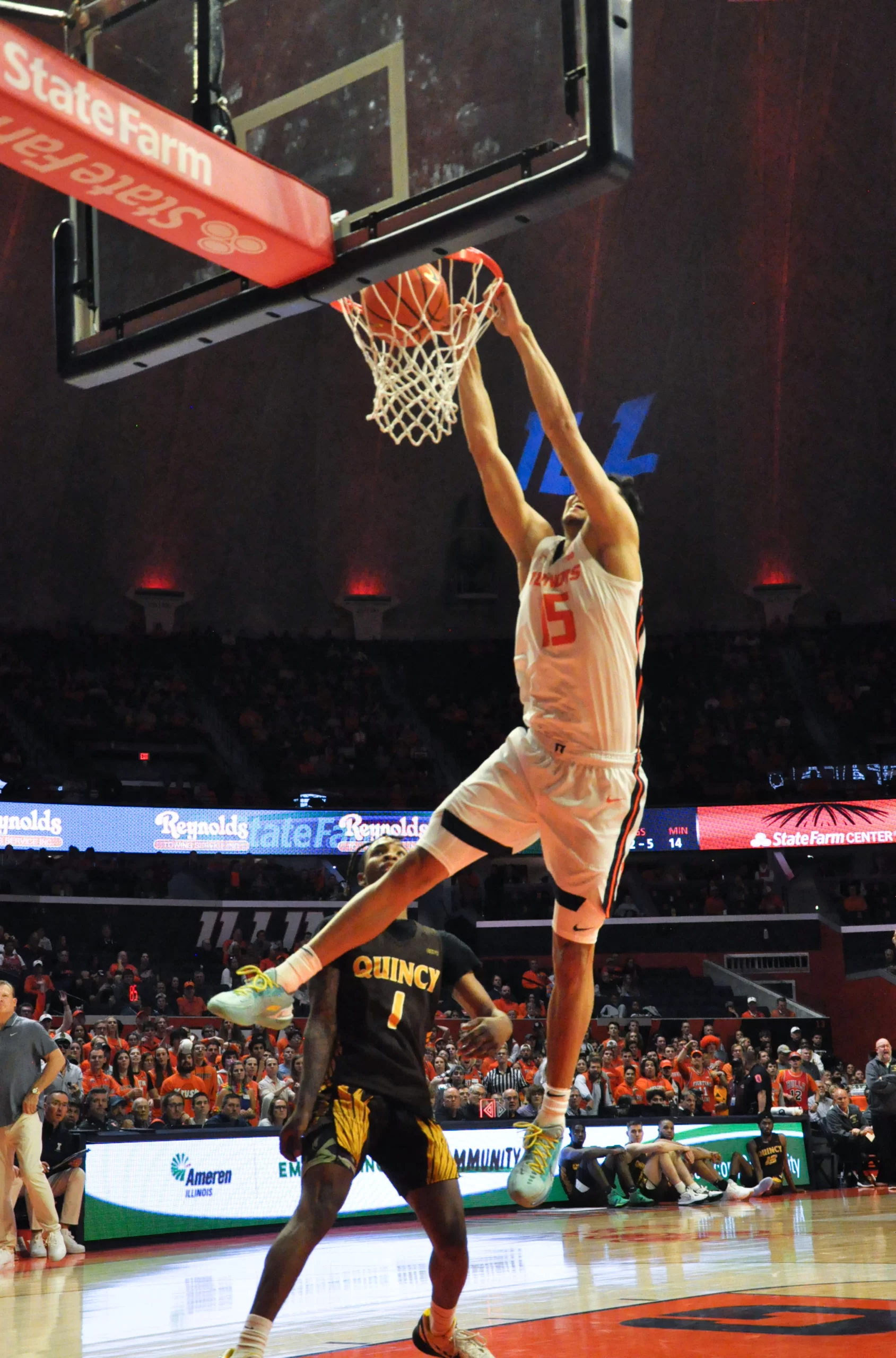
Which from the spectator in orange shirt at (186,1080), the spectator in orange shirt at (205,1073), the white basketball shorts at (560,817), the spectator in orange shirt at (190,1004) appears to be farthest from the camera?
the spectator in orange shirt at (190,1004)

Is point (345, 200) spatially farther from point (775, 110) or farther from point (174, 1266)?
point (775, 110)

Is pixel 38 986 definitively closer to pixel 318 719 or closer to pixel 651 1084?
pixel 651 1084

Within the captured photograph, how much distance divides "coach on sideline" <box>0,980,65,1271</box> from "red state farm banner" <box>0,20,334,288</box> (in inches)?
250

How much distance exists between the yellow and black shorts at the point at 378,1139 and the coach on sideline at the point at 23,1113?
5.43 meters

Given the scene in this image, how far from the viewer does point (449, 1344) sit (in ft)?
17.2

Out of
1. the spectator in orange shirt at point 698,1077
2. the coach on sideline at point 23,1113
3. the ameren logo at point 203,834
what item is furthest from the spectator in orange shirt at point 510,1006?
the coach on sideline at point 23,1113

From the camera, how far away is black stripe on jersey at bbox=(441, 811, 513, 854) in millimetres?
4879

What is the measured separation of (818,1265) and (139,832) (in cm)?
2082

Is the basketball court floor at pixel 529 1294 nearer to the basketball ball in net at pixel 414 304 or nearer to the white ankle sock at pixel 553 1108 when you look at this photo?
the white ankle sock at pixel 553 1108

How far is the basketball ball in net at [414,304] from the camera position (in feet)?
18.4

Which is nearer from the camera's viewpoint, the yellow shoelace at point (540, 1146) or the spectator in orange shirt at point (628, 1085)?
the yellow shoelace at point (540, 1146)

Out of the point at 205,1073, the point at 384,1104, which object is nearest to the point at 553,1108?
the point at 384,1104

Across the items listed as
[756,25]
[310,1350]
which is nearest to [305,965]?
[310,1350]

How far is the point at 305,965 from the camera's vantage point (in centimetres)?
487
